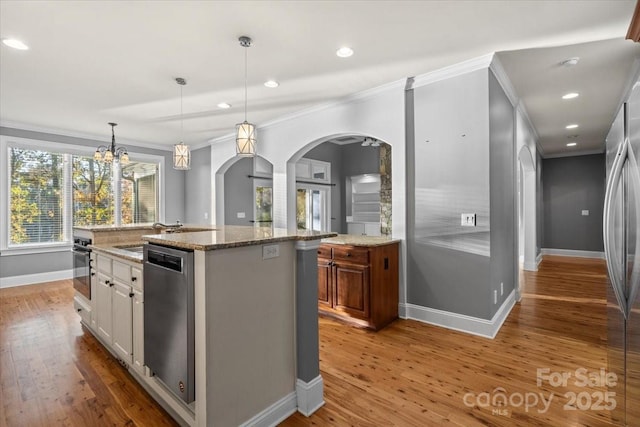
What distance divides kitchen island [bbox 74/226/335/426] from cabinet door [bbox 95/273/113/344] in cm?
68

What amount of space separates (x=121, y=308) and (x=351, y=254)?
2103 millimetres

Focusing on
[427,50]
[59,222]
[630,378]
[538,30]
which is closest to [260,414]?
[630,378]

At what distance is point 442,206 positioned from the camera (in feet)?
11.1

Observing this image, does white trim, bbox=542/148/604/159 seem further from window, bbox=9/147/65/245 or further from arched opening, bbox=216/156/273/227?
window, bbox=9/147/65/245

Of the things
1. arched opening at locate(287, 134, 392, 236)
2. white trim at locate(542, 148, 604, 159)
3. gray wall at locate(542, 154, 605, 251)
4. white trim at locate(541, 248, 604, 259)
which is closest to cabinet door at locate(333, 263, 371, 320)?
arched opening at locate(287, 134, 392, 236)

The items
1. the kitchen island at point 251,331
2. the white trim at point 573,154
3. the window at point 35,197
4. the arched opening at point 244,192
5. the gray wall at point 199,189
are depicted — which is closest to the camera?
the kitchen island at point 251,331

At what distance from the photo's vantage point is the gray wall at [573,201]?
776cm

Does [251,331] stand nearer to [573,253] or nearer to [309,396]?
[309,396]

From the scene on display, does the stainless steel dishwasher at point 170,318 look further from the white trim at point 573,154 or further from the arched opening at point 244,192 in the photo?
the white trim at point 573,154

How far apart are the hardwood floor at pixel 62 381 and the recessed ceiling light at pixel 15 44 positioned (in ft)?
8.97

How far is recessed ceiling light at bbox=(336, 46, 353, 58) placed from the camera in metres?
2.93

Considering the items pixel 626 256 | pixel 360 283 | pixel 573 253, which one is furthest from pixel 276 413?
pixel 573 253

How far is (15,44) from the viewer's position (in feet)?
9.24

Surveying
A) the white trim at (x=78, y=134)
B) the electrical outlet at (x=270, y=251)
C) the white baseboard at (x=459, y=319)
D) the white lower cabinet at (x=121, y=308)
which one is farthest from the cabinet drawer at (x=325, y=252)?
the white trim at (x=78, y=134)
